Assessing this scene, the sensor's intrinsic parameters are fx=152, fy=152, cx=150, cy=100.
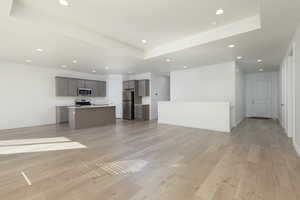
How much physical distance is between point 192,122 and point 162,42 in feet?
11.0

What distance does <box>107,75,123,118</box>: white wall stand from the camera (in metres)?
9.14

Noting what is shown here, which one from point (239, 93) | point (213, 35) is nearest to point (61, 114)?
point (213, 35)

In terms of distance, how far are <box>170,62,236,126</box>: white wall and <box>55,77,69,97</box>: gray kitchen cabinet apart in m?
5.31

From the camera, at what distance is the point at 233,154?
3207mm

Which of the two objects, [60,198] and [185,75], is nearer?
[60,198]

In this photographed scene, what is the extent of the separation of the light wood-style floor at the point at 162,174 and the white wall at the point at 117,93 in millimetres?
5364

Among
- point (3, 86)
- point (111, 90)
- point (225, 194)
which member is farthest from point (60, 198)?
point (111, 90)

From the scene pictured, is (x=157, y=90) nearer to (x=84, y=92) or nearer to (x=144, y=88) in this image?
(x=144, y=88)

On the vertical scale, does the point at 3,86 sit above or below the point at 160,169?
above

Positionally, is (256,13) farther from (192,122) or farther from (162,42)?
(192,122)

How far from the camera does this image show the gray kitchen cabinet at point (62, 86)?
7164mm

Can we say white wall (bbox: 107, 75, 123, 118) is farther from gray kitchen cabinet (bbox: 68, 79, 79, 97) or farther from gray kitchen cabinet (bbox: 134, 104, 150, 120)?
gray kitchen cabinet (bbox: 68, 79, 79, 97)

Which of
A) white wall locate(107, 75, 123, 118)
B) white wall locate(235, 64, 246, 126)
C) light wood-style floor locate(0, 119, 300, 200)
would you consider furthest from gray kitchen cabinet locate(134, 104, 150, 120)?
light wood-style floor locate(0, 119, 300, 200)

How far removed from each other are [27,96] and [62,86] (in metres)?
1.40
